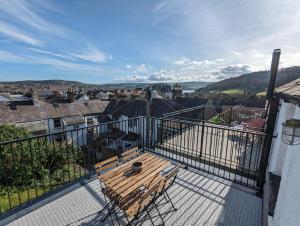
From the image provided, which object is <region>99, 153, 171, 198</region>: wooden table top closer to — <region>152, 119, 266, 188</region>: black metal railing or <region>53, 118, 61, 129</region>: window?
<region>152, 119, 266, 188</region>: black metal railing

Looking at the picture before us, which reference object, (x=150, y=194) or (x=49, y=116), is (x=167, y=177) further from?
(x=49, y=116)

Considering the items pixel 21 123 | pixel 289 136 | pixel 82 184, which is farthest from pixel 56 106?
pixel 289 136

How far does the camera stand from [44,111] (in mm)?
20703

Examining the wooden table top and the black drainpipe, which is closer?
the wooden table top

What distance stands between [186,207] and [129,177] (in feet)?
3.95

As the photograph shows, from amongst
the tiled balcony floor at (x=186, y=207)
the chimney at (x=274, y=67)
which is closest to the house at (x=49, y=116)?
the tiled balcony floor at (x=186, y=207)

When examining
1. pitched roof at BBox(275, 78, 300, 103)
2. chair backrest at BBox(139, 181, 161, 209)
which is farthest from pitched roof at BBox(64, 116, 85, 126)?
pitched roof at BBox(275, 78, 300, 103)

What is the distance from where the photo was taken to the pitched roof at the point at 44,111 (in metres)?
18.1

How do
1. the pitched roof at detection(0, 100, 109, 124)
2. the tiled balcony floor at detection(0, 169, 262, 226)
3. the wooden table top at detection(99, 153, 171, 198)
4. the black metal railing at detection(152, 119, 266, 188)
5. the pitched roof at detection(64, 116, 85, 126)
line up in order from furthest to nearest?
the pitched roof at detection(64, 116, 85, 126), the pitched roof at detection(0, 100, 109, 124), the black metal railing at detection(152, 119, 266, 188), the tiled balcony floor at detection(0, 169, 262, 226), the wooden table top at detection(99, 153, 171, 198)

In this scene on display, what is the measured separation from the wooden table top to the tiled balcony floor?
0.66m

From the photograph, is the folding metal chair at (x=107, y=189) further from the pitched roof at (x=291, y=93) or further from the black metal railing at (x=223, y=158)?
the pitched roof at (x=291, y=93)

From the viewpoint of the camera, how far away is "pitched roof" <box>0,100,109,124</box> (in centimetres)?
1812

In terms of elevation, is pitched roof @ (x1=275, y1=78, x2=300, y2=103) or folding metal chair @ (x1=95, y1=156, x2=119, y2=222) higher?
pitched roof @ (x1=275, y1=78, x2=300, y2=103)

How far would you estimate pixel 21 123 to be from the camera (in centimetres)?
1797
